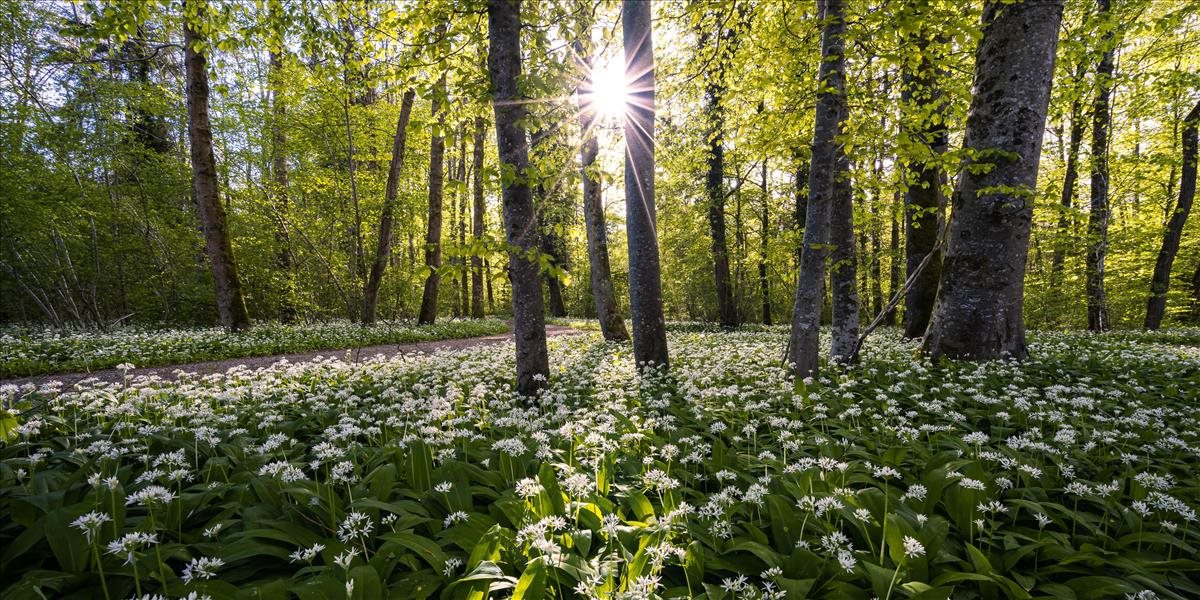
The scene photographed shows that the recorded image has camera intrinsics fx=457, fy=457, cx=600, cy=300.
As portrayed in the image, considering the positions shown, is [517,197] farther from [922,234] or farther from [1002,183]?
[922,234]

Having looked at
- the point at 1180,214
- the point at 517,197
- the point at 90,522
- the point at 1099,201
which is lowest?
the point at 90,522

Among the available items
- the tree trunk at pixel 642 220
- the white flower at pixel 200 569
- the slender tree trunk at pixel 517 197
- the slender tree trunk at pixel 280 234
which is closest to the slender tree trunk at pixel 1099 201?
the tree trunk at pixel 642 220

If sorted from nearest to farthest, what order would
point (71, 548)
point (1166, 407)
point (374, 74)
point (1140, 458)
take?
1. point (71, 548)
2. point (1140, 458)
3. point (1166, 407)
4. point (374, 74)

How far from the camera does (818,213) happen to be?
6461 millimetres

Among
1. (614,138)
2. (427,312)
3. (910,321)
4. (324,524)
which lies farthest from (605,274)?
(324,524)

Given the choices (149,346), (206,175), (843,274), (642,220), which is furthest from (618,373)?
(206,175)

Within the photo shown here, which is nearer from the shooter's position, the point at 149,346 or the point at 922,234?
the point at 149,346

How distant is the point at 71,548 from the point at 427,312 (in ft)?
58.2

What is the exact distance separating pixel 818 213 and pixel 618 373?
11.9ft

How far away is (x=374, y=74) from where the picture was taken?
6.35m

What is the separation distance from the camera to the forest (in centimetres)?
231

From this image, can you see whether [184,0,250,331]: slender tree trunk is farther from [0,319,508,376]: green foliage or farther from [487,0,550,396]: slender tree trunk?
[487,0,550,396]: slender tree trunk

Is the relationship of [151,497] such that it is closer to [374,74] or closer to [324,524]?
[324,524]

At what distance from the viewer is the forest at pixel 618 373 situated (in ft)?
7.59
